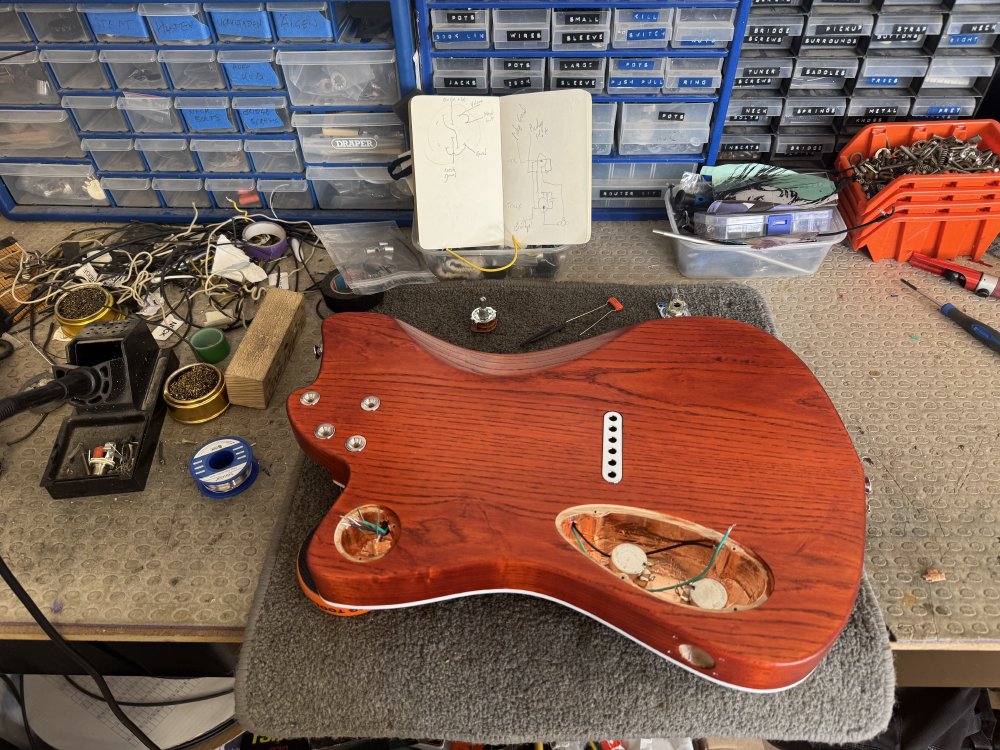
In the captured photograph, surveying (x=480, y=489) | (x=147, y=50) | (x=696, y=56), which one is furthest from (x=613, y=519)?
(x=147, y=50)

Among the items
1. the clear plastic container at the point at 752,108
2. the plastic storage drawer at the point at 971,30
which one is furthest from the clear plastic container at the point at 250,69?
the plastic storage drawer at the point at 971,30

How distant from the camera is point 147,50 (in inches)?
39.9

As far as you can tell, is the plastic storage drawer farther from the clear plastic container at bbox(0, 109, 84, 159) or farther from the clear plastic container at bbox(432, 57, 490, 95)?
the clear plastic container at bbox(0, 109, 84, 159)

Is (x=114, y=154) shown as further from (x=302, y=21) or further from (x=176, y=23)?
(x=302, y=21)

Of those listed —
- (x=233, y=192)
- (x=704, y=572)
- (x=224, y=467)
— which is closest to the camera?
(x=704, y=572)

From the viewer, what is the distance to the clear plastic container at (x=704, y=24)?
3.24 feet

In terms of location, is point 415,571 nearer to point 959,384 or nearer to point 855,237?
point 959,384

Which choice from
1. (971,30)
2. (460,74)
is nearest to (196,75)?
(460,74)

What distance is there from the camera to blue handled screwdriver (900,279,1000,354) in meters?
0.97

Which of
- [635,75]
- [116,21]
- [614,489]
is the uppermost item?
[116,21]

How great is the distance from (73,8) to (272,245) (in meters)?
0.42

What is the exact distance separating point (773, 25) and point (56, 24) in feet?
3.59

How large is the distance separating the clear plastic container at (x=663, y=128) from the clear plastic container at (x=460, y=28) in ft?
0.83

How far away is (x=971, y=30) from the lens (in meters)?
Result: 1.02
